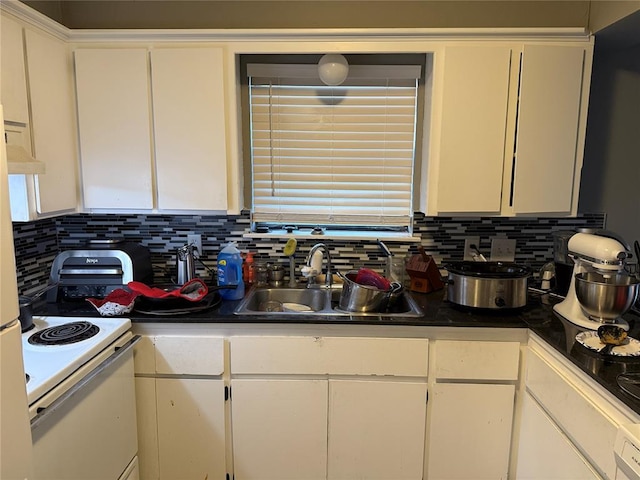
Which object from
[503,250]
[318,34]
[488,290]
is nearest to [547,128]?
[503,250]

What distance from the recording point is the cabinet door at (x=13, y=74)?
1.56 m

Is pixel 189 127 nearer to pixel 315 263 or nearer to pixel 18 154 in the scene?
pixel 18 154

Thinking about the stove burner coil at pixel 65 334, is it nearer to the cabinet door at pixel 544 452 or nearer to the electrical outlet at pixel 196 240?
the electrical outlet at pixel 196 240

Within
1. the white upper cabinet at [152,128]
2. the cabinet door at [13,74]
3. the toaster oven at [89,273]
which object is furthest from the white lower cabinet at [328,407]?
the cabinet door at [13,74]

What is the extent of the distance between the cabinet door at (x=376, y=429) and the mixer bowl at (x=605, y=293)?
27.2 inches

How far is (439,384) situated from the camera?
5.92 feet

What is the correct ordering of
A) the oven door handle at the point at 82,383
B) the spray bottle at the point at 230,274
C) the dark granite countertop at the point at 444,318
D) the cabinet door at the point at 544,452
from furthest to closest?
the spray bottle at the point at 230,274
the dark granite countertop at the point at 444,318
the cabinet door at the point at 544,452
the oven door handle at the point at 82,383

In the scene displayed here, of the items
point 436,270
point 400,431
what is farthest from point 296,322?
point 436,270

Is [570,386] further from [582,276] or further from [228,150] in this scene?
[228,150]

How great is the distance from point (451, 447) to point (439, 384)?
28cm

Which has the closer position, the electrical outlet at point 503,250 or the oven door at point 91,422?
the oven door at point 91,422

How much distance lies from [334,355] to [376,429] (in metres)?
0.37

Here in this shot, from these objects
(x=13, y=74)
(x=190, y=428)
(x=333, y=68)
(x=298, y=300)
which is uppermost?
(x=333, y=68)

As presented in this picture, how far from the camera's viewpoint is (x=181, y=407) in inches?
72.6
